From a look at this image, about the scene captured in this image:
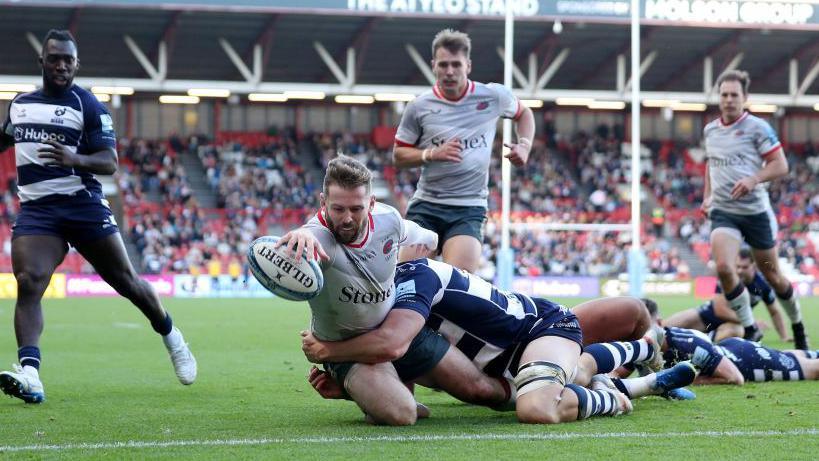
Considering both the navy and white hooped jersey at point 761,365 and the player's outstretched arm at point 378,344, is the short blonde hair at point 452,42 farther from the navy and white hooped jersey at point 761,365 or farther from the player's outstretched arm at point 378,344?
the player's outstretched arm at point 378,344

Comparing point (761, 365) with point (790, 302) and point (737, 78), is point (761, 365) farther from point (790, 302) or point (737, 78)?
point (737, 78)

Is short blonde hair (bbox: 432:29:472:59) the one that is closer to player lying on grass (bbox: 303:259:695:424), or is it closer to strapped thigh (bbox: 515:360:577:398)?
player lying on grass (bbox: 303:259:695:424)

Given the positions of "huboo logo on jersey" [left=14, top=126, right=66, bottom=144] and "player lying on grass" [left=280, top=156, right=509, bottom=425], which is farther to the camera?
"huboo logo on jersey" [left=14, top=126, right=66, bottom=144]

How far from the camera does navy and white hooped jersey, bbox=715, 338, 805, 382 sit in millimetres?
8258

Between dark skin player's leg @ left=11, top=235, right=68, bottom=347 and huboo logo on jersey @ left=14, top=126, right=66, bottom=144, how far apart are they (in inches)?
24.0

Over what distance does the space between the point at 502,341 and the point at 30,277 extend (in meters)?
2.98

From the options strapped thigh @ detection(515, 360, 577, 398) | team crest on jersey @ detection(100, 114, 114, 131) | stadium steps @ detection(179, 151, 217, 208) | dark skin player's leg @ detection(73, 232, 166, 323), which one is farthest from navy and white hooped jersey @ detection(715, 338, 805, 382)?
stadium steps @ detection(179, 151, 217, 208)

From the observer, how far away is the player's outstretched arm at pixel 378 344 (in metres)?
5.88

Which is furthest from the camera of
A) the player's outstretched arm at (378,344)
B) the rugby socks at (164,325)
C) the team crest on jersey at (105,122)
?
the rugby socks at (164,325)

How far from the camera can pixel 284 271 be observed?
206 inches

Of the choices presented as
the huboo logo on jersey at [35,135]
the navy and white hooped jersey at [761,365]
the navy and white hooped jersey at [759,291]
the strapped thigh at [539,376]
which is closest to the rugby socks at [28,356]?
the huboo logo on jersey at [35,135]

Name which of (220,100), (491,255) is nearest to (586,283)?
(491,255)

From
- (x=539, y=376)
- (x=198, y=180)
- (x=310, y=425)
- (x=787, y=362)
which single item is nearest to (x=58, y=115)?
(x=310, y=425)

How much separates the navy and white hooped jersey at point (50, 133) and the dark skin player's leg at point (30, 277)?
11.7 inches
